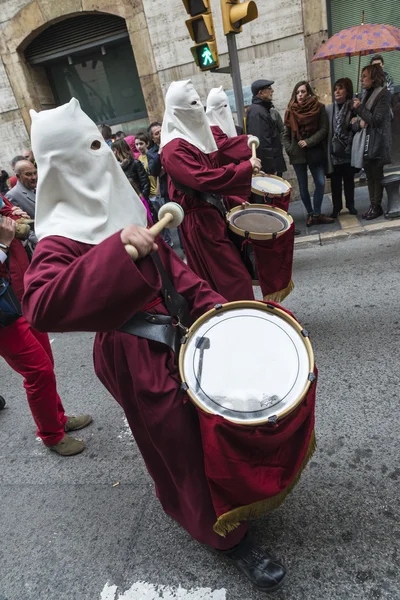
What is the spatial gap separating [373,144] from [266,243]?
12.0 feet

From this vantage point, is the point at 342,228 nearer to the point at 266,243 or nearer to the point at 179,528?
the point at 266,243

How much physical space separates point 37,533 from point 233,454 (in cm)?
153

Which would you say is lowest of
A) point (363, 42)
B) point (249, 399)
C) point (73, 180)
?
point (249, 399)

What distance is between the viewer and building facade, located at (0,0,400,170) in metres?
7.27

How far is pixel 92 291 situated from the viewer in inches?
46.0

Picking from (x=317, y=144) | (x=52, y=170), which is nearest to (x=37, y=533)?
(x=52, y=170)

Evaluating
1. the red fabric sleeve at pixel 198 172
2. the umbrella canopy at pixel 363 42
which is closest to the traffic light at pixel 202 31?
the umbrella canopy at pixel 363 42

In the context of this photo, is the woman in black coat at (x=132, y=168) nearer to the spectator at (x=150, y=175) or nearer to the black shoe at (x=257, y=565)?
the spectator at (x=150, y=175)

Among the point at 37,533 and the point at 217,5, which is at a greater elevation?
the point at 217,5

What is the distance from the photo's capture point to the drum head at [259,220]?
2.77 metres

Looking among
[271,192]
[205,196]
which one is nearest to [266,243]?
[205,196]

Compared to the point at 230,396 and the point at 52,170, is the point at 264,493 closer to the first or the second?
the point at 230,396

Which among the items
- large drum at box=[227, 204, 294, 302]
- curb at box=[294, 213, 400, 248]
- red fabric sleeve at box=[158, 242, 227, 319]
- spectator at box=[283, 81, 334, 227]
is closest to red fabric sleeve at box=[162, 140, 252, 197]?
large drum at box=[227, 204, 294, 302]

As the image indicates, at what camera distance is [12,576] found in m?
2.00
